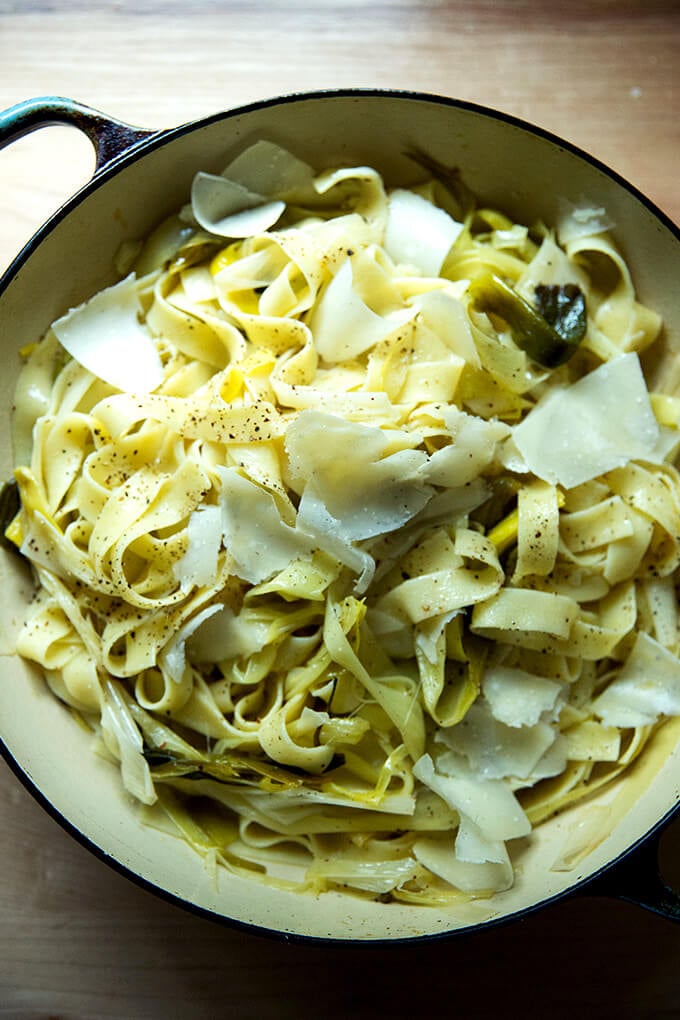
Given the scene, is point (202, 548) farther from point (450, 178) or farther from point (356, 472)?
point (450, 178)

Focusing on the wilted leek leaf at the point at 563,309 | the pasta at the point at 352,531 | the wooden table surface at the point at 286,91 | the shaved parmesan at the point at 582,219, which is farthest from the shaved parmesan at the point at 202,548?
the shaved parmesan at the point at 582,219

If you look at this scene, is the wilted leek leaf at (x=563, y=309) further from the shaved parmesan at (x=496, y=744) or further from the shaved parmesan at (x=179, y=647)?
the shaved parmesan at (x=179, y=647)

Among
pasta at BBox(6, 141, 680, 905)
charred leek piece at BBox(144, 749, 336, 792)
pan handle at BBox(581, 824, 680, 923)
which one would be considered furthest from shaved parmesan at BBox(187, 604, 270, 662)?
pan handle at BBox(581, 824, 680, 923)

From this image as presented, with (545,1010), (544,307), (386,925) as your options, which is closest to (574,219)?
(544,307)

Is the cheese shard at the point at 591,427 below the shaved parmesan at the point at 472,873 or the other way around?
the other way around

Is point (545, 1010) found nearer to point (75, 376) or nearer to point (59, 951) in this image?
point (59, 951)

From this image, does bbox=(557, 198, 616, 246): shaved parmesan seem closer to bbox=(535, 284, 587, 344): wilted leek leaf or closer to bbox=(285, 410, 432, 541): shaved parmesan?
bbox=(535, 284, 587, 344): wilted leek leaf
